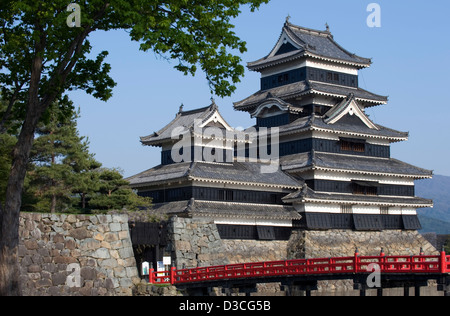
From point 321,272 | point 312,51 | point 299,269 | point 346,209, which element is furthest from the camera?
point 312,51

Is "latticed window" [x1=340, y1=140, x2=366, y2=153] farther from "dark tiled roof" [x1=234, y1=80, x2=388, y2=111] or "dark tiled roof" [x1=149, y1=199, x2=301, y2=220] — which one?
"dark tiled roof" [x1=149, y1=199, x2=301, y2=220]

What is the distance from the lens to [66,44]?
25.7 metres

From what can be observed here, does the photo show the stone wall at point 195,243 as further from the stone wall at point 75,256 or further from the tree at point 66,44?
the tree at point 66,44

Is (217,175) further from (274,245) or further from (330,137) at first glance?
(330,137)

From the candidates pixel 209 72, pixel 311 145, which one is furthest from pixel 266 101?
pixel 209 72

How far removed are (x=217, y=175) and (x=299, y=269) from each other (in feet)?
46.4

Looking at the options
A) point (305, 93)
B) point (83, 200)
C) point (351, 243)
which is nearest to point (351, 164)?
point (351, 243)

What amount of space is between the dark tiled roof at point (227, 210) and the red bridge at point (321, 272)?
587 centimetres

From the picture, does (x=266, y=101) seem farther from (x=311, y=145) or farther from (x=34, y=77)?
(x=34, y=77)

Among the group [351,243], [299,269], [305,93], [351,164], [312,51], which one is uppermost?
[312,51]

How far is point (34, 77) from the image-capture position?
82.3 ft

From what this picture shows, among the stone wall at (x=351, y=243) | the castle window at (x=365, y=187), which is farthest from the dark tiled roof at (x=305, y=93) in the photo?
the stone wall at (x=351, y=243)

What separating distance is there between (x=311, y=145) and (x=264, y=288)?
11489 millimetres

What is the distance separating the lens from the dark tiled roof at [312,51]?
55156 mm
